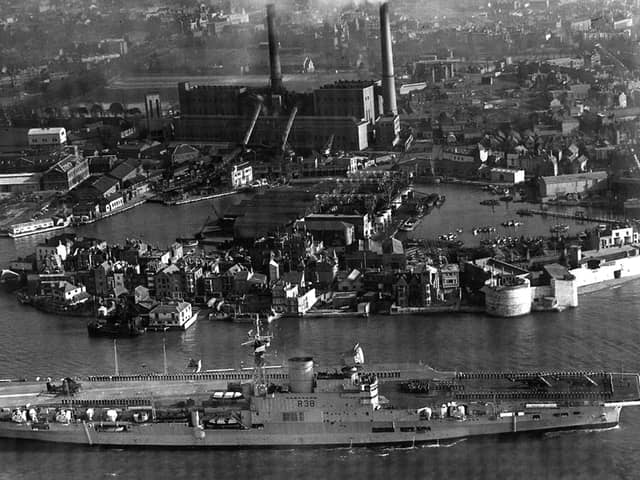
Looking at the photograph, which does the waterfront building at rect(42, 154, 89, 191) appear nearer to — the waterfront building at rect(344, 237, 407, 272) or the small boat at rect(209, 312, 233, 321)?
the waterfront building at rect(344, 237, 407, 272)

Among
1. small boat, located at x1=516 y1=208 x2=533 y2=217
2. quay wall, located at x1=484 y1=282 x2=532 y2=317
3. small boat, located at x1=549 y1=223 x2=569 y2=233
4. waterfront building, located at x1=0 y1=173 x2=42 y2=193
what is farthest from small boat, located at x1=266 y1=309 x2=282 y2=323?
waterfront building, located at x1=0 y1=173 x2=42 y2=193

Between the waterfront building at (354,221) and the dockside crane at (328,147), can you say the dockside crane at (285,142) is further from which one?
the waterfront building at (354,221)

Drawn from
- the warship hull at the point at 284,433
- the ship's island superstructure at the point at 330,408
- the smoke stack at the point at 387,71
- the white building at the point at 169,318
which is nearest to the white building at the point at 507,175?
the smoke stack at the point at 387,71

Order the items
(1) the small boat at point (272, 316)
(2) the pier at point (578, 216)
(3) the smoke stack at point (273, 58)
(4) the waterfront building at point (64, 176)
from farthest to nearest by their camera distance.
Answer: (3) the smoke stack at point (273, 58), (4) the waterfront building at point (64, 176), (2) the pier at point (578, 216), (1) the small boat at point (272, 316)

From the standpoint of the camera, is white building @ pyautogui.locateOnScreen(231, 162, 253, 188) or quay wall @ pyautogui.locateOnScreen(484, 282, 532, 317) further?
white building @ pyautogui.locateOnScreen(231, 162, 253, 188)

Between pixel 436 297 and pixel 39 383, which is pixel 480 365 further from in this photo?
pixel 39 383

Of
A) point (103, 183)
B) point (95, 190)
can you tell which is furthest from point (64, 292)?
point (103, 183)

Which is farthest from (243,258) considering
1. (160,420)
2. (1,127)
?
(1,127)
